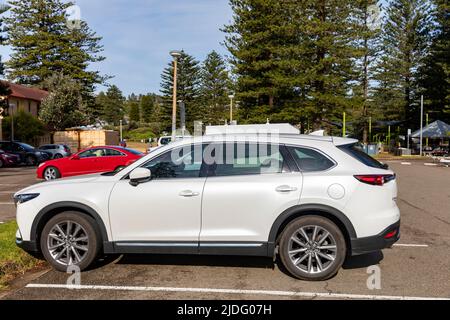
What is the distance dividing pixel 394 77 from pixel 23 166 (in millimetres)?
43598

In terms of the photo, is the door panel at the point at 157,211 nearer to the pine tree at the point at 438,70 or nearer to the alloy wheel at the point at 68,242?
the alloy wheel at the point at 68,242

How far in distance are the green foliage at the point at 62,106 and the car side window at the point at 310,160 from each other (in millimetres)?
42757

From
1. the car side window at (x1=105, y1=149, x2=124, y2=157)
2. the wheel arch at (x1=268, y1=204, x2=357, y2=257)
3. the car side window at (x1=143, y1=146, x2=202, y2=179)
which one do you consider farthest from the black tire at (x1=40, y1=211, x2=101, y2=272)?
the car side window at (x1=105, y1=149, x2=124, y2=157)

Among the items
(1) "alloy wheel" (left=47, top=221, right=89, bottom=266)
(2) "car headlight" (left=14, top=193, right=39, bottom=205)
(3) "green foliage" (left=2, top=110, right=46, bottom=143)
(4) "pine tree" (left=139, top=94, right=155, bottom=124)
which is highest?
(4) "pine tree" (left=139, top=94, right=155, bottom=124)

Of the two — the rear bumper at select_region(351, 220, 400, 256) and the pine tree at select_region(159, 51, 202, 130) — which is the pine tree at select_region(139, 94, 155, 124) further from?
the rear bumper at select_region(351, 220, 400, 256)

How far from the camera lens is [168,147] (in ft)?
16.8

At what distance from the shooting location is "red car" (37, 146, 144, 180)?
15.2m

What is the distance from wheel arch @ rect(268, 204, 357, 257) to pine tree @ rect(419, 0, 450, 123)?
46218mm

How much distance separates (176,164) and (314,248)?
1929 mm

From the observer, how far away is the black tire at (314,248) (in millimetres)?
4699

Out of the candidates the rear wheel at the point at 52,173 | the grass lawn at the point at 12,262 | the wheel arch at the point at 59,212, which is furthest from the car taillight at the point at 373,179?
the rear wheel at the point at 52,173

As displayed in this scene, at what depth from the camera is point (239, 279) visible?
486 cm

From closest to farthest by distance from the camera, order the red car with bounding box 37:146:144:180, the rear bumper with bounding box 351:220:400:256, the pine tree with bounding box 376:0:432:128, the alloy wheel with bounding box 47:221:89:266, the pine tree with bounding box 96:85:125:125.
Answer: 1. the rear bumper with bounding box 351:220:400:256
2. the alloy wheel with bounding box 47:221:89:266
3. the red car with bounding box 37:146:144:180
4. the pine tree with bounding box 376:0:432:128
5. the pine tree with bounding box 96:85:125:125

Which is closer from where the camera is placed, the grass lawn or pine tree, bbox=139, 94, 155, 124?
the grass lawn
